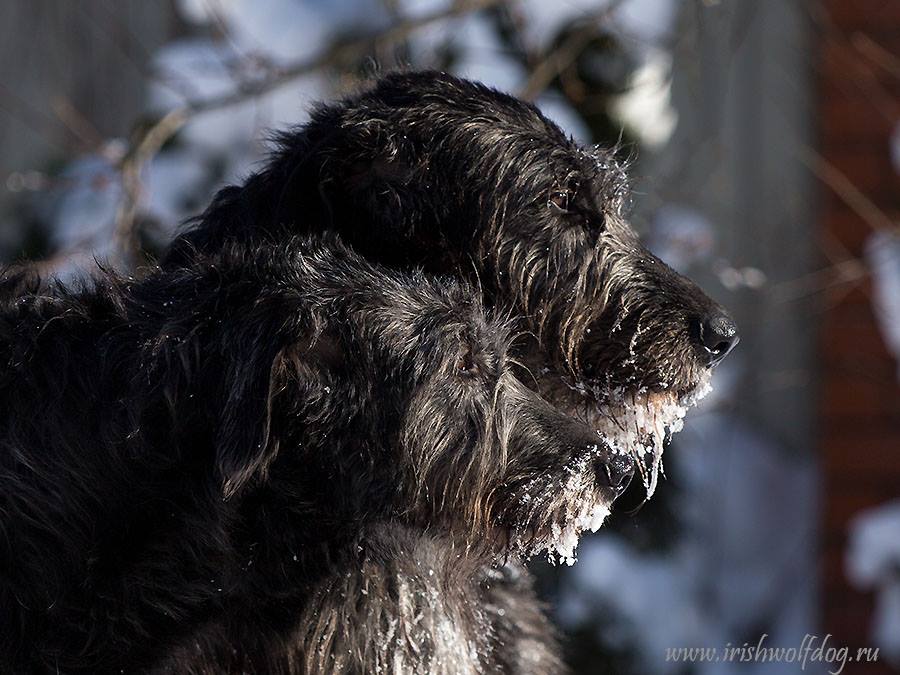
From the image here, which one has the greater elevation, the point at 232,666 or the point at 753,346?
the point at 753,346

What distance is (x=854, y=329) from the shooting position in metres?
5.97

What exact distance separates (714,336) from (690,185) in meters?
3.17

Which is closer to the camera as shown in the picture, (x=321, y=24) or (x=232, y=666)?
(x=232, y=666)

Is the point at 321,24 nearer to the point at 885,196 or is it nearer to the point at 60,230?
the point at 60,230

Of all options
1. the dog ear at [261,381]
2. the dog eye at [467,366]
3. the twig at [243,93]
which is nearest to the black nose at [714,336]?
the dog eye at [467,366]

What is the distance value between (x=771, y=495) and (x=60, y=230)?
3459 mm

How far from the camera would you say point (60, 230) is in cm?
512

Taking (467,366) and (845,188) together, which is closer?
(467,366)

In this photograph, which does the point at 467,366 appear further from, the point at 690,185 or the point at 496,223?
the point at 690,185

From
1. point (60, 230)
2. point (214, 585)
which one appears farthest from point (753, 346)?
point (214, 585)

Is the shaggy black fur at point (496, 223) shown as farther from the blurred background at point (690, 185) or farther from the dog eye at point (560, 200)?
the blurred background at point (690, 185)

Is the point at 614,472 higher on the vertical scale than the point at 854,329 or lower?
lower

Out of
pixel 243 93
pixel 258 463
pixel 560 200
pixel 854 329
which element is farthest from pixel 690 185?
pixel 258 463

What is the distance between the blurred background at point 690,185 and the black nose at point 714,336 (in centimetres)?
160
